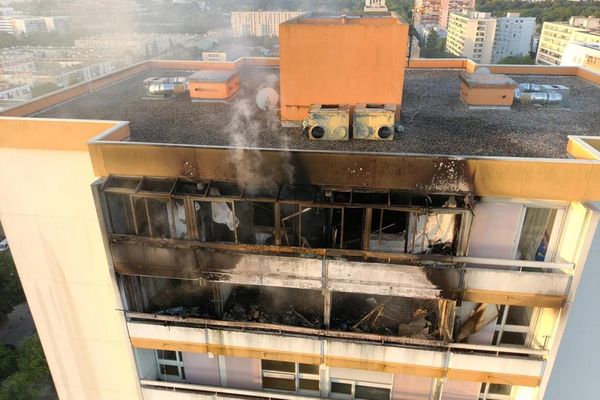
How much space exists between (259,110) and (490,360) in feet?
26.0

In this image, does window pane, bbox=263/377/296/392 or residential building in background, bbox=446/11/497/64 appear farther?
residential building in background, bbox=446/11/497/64

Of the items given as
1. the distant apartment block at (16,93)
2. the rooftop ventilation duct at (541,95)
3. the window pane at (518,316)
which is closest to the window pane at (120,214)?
the window pane at (518,316)

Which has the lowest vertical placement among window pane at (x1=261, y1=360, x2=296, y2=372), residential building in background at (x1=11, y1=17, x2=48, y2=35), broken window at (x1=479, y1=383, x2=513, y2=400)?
broken window at (x1=479, y1=383, x2=513, y2=400)

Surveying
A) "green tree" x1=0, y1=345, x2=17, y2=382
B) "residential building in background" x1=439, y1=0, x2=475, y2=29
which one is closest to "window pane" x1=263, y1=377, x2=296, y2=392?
"green tree" x1=0, y1=345, x2=17, y2=382

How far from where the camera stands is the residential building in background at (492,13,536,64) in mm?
92062

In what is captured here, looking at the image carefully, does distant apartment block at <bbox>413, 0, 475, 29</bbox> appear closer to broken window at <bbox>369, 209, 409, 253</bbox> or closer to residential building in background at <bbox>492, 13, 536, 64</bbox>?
residential building in background at <bbox>492, 13, 536, 64</bbox>

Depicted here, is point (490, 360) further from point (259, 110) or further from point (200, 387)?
point (259, 110)

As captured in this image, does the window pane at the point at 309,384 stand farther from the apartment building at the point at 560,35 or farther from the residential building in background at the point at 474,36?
the residential building in background at the point at 474,36

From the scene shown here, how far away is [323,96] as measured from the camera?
30.6 ft

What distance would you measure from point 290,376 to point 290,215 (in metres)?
3.80

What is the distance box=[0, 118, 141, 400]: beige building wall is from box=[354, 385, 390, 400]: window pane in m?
4.81

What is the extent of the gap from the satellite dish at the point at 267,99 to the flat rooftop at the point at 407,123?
0.21m

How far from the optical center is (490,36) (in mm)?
91375

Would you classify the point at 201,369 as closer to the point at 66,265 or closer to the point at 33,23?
the point at 66,265
